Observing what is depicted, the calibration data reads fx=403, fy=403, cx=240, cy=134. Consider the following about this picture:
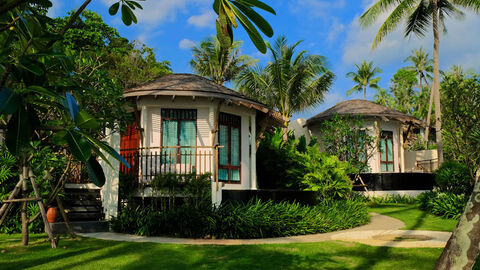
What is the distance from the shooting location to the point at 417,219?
14.2 metres

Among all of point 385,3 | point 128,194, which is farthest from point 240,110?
point 385,3

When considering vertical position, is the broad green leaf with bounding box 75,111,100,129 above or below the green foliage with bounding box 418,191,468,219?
above

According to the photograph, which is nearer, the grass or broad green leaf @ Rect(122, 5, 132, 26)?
broad green leaf @ Rect(122, 5, 132, 26)

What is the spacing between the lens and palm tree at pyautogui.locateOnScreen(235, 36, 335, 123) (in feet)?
83.7

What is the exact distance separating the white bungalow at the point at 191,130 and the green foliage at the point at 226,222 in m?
1.59

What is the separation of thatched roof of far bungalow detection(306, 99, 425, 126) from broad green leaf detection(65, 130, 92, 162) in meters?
20.9

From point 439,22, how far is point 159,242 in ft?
71.7

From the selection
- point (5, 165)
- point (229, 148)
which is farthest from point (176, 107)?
point (5, 165)

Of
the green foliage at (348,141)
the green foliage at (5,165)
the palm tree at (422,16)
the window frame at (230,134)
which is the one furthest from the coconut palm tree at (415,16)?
the green foliage at (5,165)

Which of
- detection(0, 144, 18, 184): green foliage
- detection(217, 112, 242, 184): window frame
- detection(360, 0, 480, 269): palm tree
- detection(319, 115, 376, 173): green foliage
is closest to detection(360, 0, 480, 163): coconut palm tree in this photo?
detection(360, 0, 480, 269): palm tree

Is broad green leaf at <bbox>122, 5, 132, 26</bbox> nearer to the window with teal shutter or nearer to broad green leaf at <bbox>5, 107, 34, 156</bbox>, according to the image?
broad green leaf at <bbox>5, 107, 34, 156</bbox>

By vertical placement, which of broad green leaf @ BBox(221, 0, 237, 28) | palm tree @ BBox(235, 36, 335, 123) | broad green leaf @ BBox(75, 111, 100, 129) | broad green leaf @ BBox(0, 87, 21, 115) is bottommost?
broad green leaf @ BBox(75, 111, 100, 129)

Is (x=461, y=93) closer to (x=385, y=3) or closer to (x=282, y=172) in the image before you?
(x=282, y=172)

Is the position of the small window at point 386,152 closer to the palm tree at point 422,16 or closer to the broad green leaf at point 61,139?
the palm tree at point 422,16
